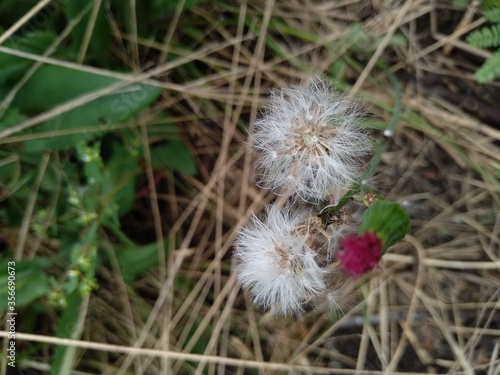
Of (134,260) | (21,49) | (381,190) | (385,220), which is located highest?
(21,49)

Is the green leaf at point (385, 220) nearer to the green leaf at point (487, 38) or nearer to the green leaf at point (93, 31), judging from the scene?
the green leaf at point (487, 38)

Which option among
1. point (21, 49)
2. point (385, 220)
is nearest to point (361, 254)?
point (385, 220)

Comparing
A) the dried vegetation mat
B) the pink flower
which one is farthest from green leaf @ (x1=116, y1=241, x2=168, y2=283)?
the pink flower

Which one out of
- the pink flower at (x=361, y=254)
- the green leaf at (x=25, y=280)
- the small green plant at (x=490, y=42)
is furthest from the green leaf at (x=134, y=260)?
the small green plant at (x=490, y=42)

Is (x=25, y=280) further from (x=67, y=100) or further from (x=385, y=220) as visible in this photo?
(x=385, y=220)

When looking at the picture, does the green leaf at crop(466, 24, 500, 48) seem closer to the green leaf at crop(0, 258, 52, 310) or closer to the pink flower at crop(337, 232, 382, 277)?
the pink flower at crop(337, 232, 382, 277)

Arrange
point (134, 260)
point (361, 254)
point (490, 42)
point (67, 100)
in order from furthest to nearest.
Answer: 1. point (134, 260)
2. point (67, 100)
3. point (490, 42)
4. point (361, 254)

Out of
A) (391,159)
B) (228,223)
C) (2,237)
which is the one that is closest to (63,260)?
(2,237)
